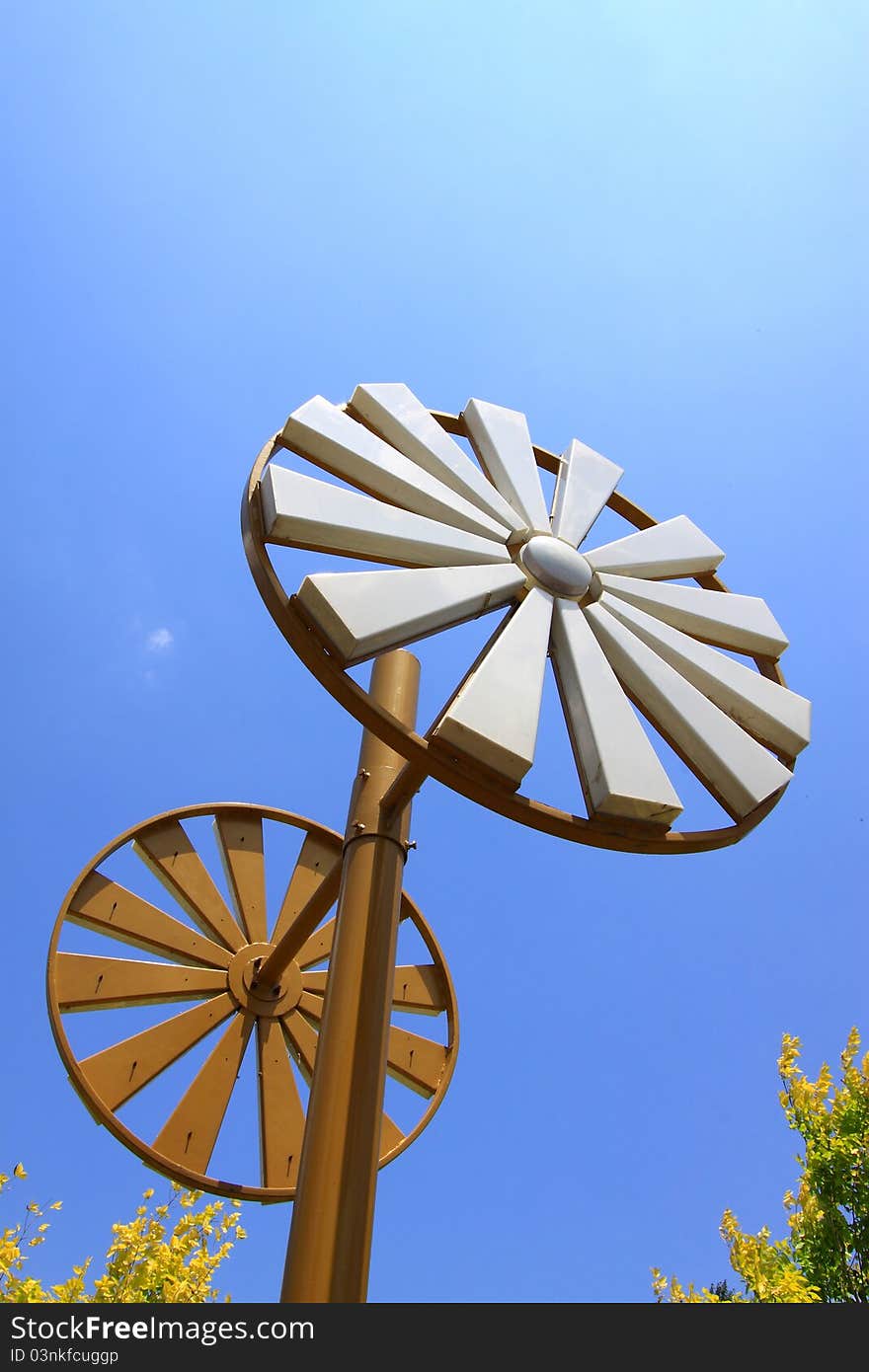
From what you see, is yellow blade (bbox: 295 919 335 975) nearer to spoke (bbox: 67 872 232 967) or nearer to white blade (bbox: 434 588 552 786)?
spoke (bbox: 67 872 232 967)

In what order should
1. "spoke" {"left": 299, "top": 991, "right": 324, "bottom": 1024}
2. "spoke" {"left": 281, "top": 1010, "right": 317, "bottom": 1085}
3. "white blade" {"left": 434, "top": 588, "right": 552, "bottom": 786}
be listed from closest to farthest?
"white blade" {"left": 434, "top": 588, "right": 552, "bottom": 786} < "spoke" {"left": 281, "top": 1010, "right": 317, "bottom": 1085} < "spoke" {"left": 299, "top": 991, "right": 324, "bottom": 1024}

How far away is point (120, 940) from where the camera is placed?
728 cm

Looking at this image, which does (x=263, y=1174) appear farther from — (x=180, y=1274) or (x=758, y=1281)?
(x=758, y=1281)

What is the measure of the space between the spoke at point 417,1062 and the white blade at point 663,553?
159 inches

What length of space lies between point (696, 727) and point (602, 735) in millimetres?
631

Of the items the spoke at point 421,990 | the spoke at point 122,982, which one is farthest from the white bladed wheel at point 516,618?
the spoke at point 122,982

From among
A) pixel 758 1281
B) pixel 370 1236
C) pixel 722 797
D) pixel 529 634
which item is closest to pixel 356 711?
pixel 529 634

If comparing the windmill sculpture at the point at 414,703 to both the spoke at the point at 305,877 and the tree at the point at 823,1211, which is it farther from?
the tree at the point at 823,1211

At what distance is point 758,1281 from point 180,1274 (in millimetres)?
5012

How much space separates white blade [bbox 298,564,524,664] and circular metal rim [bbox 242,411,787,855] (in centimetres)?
9

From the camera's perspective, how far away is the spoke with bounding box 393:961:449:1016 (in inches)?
295

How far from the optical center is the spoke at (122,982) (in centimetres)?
669

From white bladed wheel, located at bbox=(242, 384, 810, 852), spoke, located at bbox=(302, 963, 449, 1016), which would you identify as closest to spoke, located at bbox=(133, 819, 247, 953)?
spoke, located at bbox=(302, 963, 449, 1016)
